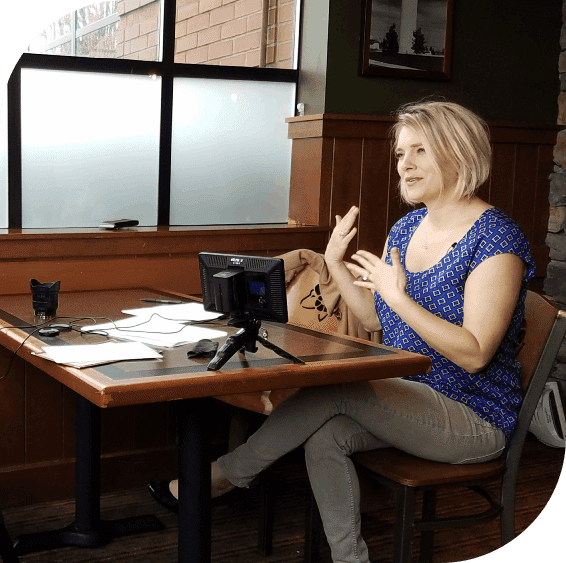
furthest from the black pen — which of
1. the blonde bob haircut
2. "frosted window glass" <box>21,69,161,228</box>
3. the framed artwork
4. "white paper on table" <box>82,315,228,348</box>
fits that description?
the framed artwork

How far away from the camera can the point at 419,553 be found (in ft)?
8.73

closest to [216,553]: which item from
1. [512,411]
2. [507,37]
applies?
[512,411]

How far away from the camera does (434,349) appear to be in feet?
7.14

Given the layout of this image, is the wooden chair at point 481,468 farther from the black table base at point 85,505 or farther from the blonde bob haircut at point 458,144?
the black table base at point 85,505

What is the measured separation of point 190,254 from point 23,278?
0.65 meters

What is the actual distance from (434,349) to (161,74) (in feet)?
5.74

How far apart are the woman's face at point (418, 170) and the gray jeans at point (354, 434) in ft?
1.85

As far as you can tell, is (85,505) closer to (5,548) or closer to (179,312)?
(5,548)

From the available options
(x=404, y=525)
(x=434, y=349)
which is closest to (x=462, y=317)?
(x=434, y=349)

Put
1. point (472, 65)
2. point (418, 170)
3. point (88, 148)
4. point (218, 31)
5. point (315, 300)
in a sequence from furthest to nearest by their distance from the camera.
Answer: point (472, 65)
point (218, 31)
point (88, 148)
point (315, 300)
point (418, 170)

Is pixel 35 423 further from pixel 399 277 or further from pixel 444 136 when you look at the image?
pixel 444 136

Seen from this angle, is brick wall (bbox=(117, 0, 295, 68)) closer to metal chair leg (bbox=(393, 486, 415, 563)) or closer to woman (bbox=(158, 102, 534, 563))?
woman (bbox=(158, 102, 534, 563))

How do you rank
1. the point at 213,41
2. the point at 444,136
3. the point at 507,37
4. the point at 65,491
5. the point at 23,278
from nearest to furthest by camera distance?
the point at 444,136 → the point at 23,278 → the point at 65,491 → the point at 213,41 → the point at 507,37

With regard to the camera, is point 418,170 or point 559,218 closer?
point 418,170
